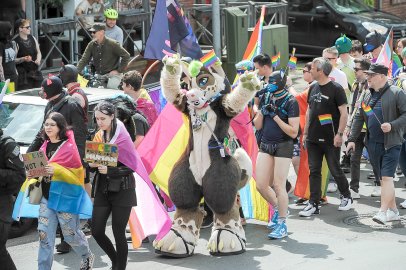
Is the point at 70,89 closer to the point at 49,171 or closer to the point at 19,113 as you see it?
the point at 19,113

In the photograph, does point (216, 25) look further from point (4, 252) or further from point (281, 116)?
point (4, 252)

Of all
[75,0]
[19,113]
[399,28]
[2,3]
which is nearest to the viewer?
[19,113]

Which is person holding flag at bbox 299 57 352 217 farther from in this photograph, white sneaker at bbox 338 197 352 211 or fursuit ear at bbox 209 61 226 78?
fursuit ear at bbox 209 61 226 78

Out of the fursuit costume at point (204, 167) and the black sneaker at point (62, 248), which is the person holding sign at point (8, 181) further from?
the fursuit costume at point (204, 167)

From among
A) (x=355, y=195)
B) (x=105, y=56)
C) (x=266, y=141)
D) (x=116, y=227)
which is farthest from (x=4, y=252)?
(x=105, y=56)

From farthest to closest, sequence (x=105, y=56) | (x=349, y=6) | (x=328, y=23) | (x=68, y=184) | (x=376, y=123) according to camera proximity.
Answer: (x=349, y=6), (x=328, y=23), (x=105, y=56), (x=376, y=123), (x=68, y=184)

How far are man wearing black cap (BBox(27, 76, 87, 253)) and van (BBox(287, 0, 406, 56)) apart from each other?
12780mm

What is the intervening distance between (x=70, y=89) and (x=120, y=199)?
2211mm

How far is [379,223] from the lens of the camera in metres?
11.0

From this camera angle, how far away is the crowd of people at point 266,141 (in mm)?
8977

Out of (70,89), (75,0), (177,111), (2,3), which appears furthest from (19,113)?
(75,0)

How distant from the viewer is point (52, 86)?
10.1 metres

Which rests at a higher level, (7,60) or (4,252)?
(7,60)

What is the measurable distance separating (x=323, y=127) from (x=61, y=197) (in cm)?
377
